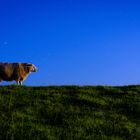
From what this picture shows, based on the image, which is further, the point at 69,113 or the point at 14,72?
the point at 14,72

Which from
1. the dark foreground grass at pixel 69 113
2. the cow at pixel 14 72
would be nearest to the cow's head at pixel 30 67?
the cow at pixel 14 72

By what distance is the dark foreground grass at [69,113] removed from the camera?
18.3 metres

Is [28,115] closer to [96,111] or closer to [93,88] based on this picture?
[96,111]

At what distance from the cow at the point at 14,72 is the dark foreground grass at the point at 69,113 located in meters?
9.05

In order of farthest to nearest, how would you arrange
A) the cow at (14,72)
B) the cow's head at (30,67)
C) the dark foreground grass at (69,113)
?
1. the cow's head at (30,67)
2. the cow at (14,72)
3. the dark foreground grass at (69,113)

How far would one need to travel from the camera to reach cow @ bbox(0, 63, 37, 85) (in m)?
35.4

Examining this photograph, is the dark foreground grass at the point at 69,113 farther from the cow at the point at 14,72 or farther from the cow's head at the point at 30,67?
the cow's head at the point at 30,67

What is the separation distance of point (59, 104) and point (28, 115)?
268 centimetres

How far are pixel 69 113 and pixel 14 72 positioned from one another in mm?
15223

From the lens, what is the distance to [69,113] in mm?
21594

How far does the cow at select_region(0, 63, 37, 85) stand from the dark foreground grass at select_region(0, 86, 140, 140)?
9.05 m

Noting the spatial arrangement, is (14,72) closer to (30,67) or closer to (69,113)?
(30,67)

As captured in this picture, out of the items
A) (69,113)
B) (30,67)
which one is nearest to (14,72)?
(30,67)

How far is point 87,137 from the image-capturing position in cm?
1811
